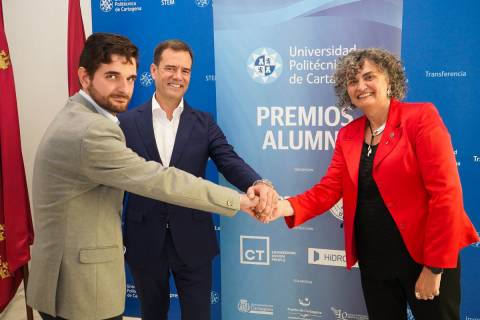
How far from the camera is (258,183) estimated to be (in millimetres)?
2332

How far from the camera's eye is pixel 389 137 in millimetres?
1951

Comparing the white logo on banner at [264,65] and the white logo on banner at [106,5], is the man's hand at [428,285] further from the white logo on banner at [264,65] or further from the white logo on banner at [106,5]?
the white logo on banner at [106,5]

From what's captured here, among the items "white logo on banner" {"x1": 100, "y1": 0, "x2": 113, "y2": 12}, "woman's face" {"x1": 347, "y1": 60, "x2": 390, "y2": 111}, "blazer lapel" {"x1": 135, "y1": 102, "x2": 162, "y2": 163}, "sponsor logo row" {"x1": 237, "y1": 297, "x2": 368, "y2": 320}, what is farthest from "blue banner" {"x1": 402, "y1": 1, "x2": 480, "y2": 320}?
"white logo on banner" {"x1": 100, "y1": 0, "x2": 113, "y2": 12}

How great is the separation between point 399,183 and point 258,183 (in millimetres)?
769


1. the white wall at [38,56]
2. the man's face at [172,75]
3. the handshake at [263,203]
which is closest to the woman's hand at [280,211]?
the handshake at [263,203]

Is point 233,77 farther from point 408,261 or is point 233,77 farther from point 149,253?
point 408,261

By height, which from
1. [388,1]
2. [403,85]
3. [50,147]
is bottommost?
[50,147]

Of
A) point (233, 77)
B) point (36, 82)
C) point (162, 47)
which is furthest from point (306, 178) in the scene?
point (36, 82)

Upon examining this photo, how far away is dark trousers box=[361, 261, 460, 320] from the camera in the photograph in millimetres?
1850

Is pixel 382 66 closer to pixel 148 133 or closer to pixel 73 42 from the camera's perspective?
pixel 148 133

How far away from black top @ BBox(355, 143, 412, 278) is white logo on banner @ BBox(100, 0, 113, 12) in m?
2.14

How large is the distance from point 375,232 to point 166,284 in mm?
1196

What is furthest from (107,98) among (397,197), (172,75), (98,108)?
(397,197)

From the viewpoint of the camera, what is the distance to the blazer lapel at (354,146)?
2043 mm
